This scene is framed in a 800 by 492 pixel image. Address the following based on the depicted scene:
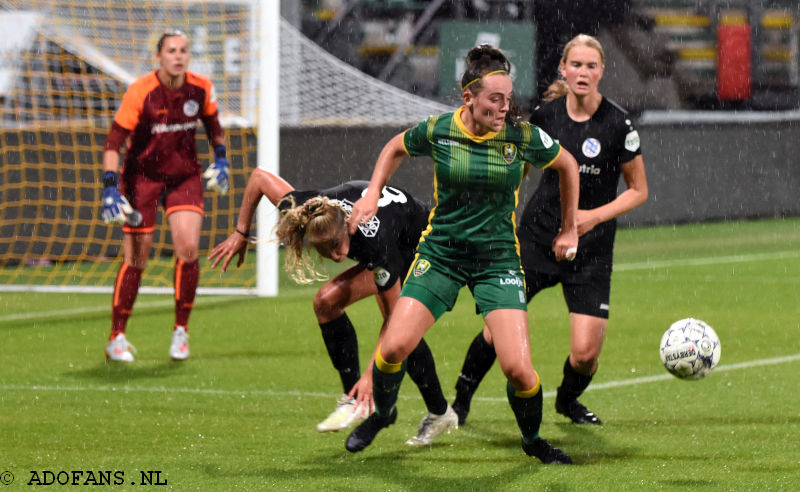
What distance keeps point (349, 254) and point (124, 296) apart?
343 centimetres

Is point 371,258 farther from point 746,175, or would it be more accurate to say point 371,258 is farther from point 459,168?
point 746,175

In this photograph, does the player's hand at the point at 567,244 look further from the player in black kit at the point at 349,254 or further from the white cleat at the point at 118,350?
the white cleat at the point at 118,350

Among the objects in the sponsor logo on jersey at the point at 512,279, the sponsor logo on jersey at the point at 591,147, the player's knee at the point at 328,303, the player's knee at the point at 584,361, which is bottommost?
the player's knee at the point at 584,361

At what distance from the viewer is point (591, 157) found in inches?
261

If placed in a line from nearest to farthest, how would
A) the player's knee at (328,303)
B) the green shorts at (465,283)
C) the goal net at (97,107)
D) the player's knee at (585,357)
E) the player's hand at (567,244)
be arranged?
1. the green shorts at (465,283)
2. the player's hand at (567,244)
3. the player's knee at (328,303)
4. the player's knee at (585,357)
5. the goal net at (97,107)

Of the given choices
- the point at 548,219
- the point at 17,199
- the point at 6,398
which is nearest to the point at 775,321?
the point at 548,219

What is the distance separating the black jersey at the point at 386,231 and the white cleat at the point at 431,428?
2.39ft

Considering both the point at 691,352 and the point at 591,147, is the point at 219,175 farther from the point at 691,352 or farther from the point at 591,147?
the point at 691,352

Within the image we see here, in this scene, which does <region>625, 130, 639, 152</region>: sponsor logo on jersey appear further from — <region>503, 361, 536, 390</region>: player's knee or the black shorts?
<region>503, 361, 536, 390</region>: player's knee

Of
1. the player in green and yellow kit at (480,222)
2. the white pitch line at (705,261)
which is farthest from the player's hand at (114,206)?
the white pitch line at (705,261)

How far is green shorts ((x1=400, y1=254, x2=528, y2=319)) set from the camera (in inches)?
222

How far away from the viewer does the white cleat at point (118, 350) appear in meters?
8.81

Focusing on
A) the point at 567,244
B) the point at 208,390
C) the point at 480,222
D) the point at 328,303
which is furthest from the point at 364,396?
the point at 208,390

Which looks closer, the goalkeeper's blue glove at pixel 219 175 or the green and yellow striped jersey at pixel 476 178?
the green and yellow striped jersey at pixel 476 178
